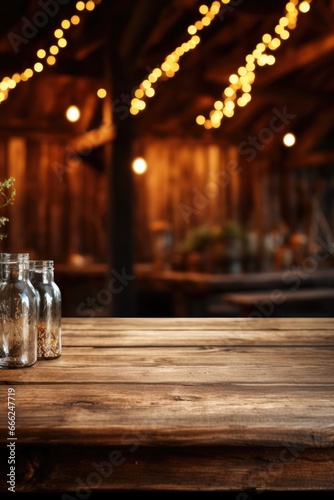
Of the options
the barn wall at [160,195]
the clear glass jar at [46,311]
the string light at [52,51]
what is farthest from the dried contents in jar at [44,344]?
the barn wall at [160,195]

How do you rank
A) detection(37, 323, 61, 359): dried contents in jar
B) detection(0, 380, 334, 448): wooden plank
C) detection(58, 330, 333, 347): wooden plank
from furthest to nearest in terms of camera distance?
detection(58, 330, 333, 347): wooden plank, detection(37, 323, 61, 359): dried contents in jar, detection(0, 380, 334, 448): wooden plank

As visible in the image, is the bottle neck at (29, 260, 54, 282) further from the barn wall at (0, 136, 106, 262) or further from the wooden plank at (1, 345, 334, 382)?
the barn wall at (0, 136, 106, 262)

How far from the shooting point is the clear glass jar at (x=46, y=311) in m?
1.44

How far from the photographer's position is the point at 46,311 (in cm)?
146

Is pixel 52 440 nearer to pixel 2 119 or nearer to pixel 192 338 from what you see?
pixel 192 338

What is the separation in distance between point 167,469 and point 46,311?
1.95ft

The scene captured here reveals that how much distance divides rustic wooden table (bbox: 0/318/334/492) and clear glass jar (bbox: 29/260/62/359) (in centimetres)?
14

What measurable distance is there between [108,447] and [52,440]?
0.30 ft

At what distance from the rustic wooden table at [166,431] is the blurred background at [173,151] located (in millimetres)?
4098

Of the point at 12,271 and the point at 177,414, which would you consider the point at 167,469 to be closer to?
the point at 177,414

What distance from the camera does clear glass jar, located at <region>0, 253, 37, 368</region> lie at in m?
1.33

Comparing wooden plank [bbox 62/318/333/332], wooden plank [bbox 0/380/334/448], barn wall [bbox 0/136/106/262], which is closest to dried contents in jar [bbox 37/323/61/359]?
wooden plank [bbox 0/380/334/448]

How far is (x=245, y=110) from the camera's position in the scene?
9.17 meters

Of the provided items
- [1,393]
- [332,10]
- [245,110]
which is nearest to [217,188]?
[245,110]
